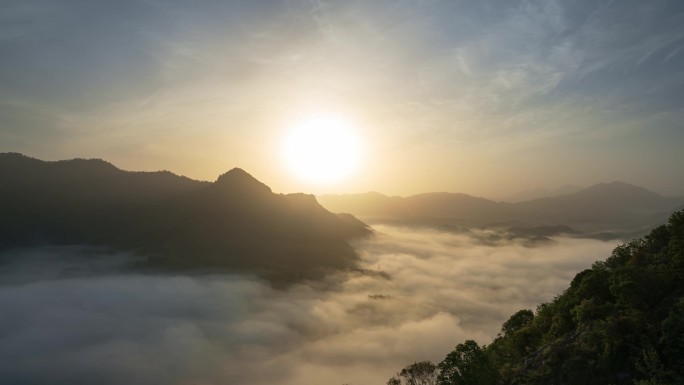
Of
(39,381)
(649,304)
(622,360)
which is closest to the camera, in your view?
(622,360)

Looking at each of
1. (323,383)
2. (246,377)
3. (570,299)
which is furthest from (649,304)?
(246,377)

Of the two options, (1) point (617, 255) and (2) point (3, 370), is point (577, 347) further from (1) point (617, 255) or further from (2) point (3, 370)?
(2) point (3, 370)

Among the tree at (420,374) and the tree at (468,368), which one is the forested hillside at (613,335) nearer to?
the tree at (468,368)

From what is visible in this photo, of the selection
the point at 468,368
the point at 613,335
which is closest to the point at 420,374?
the point at 468,368

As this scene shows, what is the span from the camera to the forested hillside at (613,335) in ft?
131

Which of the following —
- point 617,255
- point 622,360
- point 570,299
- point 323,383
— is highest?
point 617,255

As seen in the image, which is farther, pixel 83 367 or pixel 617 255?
pixel 83 367

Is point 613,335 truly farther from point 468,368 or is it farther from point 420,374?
point 420,374

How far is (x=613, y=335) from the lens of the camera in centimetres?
4309

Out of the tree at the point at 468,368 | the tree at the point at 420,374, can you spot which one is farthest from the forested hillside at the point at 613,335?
the tree at the point at 420,374

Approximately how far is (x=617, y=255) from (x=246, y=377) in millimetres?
189727

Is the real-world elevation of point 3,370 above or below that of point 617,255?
below

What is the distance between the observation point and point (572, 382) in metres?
44.0

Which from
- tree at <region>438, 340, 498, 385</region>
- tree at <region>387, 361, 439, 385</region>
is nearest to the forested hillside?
tree at <region>438, 340, 498, 385</region>
